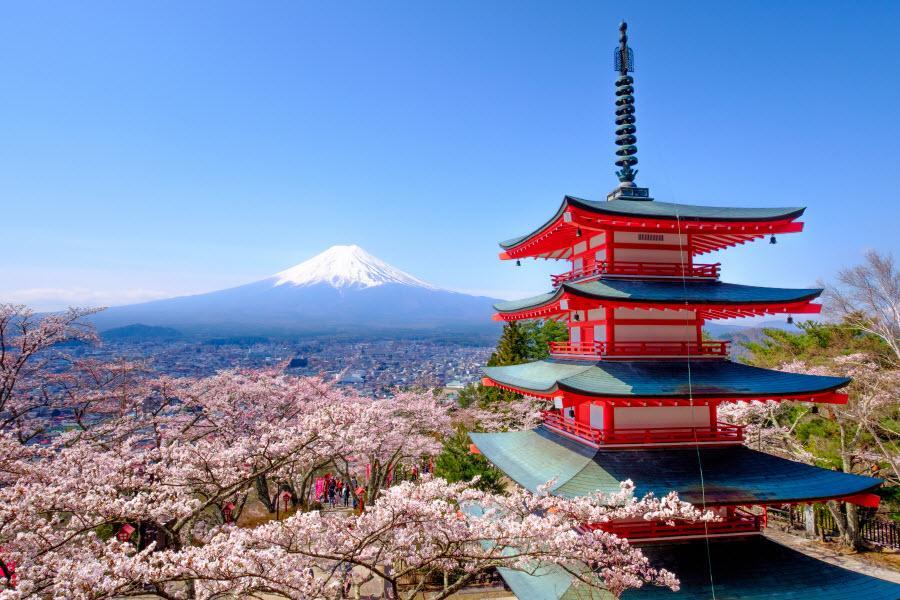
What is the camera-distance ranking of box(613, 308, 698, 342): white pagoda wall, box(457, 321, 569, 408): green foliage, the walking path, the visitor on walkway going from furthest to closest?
box(457, 321, 569, 408): green foliage
the visitor on walkway
the walking path
box(613, 308, 698, 342): white pagoda wall

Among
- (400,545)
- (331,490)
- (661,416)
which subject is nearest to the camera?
(400,545)

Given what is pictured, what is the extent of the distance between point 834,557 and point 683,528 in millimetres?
9485

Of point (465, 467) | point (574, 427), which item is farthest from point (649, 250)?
point (465, 467)

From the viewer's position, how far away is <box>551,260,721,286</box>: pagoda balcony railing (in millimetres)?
9711

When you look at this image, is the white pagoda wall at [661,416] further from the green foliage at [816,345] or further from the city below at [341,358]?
the green foliage at [816,345]

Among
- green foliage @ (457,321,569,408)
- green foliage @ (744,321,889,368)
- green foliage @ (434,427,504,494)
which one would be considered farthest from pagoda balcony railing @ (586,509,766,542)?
green foliage @ (457,321,569,408)

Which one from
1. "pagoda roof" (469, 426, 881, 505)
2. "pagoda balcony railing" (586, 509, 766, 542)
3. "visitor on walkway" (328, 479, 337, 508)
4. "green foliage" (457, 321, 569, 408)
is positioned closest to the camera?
"pagoda roof" (469, 426, 881, 505)

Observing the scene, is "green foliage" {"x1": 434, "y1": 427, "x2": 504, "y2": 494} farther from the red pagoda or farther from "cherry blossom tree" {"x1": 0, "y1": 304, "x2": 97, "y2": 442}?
"cherry blossom tree" {"x1": 0, "y1": 304, "x2": 97, "y2": 442}

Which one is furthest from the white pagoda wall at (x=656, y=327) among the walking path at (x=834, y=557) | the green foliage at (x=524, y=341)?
the green foliage at (x=524, y=341)

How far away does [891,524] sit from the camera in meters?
14.4

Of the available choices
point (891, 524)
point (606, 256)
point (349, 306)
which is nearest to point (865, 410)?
point (891, 524)

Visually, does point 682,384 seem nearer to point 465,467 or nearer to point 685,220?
point 685,220

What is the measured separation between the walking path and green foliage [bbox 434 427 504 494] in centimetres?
810

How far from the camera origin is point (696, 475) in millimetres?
8250
